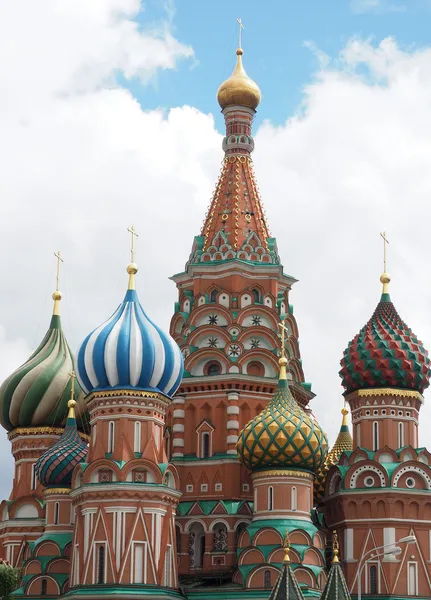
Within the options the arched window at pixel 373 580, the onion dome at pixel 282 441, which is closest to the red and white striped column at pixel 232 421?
the onion dome at pixel 282 441

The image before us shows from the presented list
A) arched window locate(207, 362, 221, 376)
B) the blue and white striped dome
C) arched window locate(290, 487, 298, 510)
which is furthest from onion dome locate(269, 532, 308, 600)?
arched window locate(207, 362, 221, 376)

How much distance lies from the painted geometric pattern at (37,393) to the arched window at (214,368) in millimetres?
6394

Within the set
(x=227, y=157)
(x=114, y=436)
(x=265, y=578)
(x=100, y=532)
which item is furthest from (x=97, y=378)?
(x=227, y=157)

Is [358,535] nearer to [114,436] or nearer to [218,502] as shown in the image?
[218,502]

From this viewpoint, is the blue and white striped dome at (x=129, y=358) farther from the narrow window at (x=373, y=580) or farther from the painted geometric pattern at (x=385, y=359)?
the narrow window at (x=373, y=580)

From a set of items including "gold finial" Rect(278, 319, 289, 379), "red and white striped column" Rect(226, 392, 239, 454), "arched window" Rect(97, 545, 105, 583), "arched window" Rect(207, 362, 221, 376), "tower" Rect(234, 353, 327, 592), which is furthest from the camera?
"arched window" Rect(207, 362, 221, 376)

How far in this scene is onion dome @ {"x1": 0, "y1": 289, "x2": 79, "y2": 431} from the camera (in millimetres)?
59562

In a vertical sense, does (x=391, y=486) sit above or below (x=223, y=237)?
below

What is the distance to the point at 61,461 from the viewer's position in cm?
5447

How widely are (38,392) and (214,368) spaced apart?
296 inches

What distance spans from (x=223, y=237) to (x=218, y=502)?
10.3 m

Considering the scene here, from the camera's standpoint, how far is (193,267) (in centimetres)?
5803

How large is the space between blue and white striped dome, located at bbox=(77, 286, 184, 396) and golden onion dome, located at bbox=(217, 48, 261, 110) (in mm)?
12119

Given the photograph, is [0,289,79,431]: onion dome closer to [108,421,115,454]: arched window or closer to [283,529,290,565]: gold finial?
[108,421,115,454]: arched window
